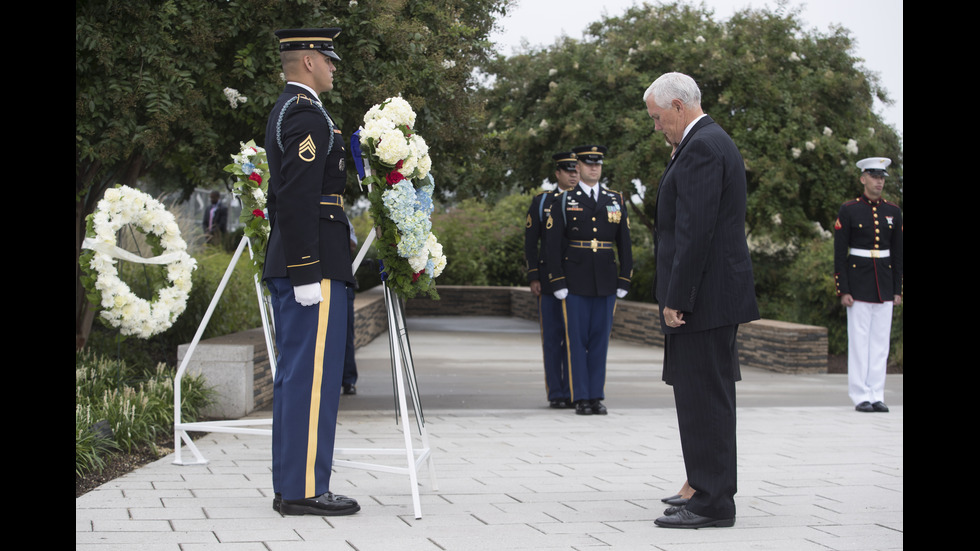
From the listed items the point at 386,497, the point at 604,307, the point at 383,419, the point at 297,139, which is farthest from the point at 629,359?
the point at 297,139

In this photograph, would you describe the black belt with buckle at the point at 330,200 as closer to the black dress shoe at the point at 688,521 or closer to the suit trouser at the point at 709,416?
the suit trouser at the point at 709,416

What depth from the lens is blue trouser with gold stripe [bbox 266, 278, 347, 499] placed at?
177 inches

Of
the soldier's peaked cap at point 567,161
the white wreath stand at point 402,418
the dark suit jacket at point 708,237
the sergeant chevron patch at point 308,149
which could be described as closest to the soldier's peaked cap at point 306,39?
the sergeant chevron patch at point 308,149

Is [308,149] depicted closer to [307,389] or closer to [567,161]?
[307,389]

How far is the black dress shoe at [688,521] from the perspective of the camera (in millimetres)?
4371

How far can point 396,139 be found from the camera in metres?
4.63

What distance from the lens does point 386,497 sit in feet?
16.3

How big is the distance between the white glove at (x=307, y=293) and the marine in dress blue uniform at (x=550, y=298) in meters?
4.09

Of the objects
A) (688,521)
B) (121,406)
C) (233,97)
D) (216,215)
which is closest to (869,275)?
(688,521)

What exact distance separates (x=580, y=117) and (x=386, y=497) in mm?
12125

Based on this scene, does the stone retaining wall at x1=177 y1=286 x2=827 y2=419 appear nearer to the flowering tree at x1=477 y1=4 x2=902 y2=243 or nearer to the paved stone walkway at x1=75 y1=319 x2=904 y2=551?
the paved stone walkway at x1=75 y1=319 x2=904 y2=551

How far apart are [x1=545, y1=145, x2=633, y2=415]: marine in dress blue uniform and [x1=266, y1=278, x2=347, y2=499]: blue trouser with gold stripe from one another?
3.73 metres

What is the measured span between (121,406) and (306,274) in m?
2.60

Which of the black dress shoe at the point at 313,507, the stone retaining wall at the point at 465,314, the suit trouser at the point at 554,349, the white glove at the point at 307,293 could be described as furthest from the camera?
the suit trouser at the point at 554,349
